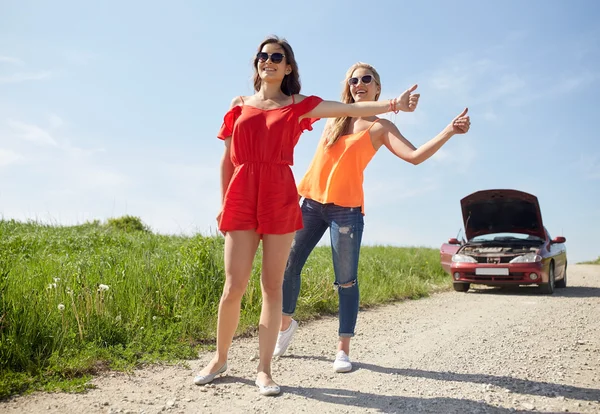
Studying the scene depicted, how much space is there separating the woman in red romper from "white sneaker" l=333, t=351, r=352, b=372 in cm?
79

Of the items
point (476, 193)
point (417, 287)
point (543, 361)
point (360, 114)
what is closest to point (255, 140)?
point (360, 114)

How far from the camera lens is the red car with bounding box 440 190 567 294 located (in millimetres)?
10820

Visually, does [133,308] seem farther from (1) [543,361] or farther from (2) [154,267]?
(1) [543,361]

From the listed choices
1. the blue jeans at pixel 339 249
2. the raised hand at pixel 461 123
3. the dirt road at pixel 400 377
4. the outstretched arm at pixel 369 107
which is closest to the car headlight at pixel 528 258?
the dirt road at pixel 400 377

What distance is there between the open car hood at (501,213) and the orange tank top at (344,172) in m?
7.26

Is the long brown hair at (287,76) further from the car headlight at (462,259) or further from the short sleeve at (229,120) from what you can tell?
the car headlight at (462,259)

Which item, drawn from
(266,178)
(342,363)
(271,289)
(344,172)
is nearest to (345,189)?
(344,172)

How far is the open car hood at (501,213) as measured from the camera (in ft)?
36.6

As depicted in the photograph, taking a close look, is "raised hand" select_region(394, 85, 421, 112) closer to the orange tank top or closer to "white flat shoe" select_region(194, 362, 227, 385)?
the orange tank top

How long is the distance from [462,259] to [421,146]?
757 centimetres

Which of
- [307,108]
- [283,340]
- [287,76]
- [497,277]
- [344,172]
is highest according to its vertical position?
[287,76]

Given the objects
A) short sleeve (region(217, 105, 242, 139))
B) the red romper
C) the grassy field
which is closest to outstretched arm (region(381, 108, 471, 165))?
the red romper

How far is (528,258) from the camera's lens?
10750 millimetres

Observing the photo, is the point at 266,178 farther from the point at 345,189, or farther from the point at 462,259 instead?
the point at 462,259
